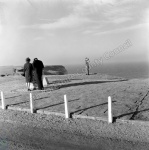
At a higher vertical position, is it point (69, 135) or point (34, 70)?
Answer: point (34, 70)

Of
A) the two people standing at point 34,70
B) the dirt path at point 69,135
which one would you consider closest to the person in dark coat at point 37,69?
the two people standing at point 34,70

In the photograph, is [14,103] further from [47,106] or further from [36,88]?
[36,88]

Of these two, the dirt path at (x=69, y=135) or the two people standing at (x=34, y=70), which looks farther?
the two people standing at (x=34, y=70)

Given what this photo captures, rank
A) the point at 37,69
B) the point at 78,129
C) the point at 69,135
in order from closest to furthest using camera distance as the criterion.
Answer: the point at 69,135
the point at 78,129
the point at 37,69

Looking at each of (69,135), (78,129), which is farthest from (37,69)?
(69,135)

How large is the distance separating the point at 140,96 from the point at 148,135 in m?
5.50

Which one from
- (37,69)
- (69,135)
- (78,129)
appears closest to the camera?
(69,135)

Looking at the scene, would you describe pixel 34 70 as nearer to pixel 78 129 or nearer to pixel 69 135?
pixel 78 129

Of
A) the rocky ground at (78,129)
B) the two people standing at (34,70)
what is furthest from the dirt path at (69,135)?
the two people standing at (34,70)

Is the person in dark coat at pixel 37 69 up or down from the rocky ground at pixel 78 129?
up

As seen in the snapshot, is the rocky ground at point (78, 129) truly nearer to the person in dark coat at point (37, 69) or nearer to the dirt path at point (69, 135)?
the dirt path at point (69, 135)

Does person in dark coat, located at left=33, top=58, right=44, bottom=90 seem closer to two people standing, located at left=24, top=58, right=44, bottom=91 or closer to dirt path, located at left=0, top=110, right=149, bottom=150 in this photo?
two people standing, located at left=24, top=58, right=44, bottom=91

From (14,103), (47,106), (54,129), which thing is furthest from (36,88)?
(54,129)

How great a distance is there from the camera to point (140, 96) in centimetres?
1235
